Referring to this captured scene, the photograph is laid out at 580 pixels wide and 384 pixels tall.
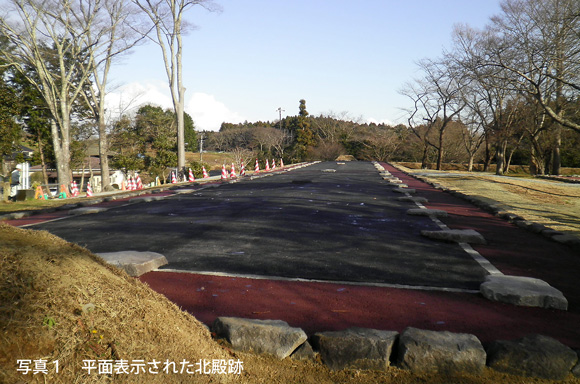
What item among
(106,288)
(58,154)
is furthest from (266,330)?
(58,154)

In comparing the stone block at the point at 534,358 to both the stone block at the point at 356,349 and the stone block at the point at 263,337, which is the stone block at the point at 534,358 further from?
the stone block at the point at 263,337

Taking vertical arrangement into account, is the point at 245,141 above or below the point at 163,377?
above

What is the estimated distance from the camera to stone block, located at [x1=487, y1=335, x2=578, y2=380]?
2.57 m

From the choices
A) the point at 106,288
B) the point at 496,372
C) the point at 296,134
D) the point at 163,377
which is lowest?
the point at 496,372

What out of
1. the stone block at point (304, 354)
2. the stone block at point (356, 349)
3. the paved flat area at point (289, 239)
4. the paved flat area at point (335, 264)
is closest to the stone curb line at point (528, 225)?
the paved flat area at point (335, 264)

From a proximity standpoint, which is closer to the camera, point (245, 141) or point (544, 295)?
point (544, 295)

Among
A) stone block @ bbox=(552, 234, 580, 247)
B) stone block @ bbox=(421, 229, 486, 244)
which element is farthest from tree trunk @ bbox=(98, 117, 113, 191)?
stone block @ bbox=(552, 234, 580, 247)

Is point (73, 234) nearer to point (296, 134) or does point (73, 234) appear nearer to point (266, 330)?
point (266, 330)

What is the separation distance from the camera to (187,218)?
823cm

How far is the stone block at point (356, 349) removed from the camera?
2.67 metres

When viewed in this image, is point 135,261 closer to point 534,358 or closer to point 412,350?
point 412,350

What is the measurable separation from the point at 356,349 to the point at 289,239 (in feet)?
11.7

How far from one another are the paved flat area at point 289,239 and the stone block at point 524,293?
38cm

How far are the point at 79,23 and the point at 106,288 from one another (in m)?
22.0
